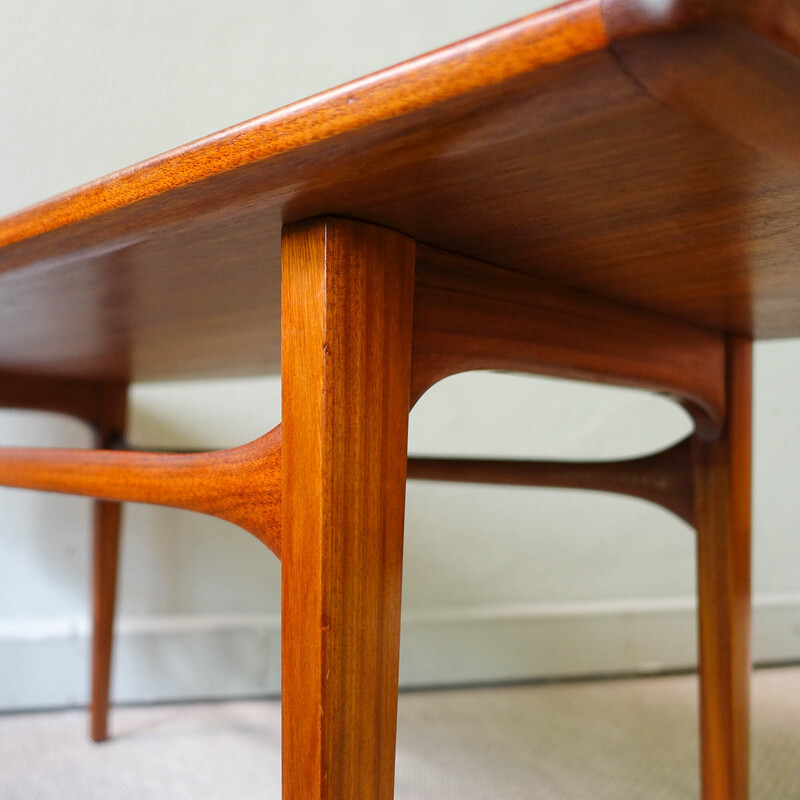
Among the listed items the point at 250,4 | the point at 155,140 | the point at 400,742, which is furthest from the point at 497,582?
the point at 250,4

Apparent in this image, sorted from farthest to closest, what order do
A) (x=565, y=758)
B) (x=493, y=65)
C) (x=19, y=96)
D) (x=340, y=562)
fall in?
(x=19, y=96), (x=565, y=758), (x=340, y=562), (x=493, y=65)

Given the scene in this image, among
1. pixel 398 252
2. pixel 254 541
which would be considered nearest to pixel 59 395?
pixel 254 541

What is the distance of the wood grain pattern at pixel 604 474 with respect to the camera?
0.66 meters

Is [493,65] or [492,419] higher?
[492,419]

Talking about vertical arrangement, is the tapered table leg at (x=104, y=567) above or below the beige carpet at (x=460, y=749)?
above

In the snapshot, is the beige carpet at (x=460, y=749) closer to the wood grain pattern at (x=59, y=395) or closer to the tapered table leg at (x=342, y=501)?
the wood grain pattern at (x=59, y=395)

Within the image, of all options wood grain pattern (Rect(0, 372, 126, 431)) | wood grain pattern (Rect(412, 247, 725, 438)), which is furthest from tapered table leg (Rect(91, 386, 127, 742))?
wood grain pattern (Rect(412, 247, 725, 438))

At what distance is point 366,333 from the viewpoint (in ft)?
0.99

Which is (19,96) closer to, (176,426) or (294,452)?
(176,426)

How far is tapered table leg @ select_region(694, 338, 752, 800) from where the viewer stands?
1.99 ft

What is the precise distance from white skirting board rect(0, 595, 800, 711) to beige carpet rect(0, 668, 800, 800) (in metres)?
0.04

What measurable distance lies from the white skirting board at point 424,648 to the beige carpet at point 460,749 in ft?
0.12

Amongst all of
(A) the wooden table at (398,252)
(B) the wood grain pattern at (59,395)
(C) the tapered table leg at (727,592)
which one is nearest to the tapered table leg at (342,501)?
→ (A) the wooden table at (398,252)

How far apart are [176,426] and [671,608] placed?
0.88 meters
